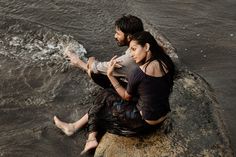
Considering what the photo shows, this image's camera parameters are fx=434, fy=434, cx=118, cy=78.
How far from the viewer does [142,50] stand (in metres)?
3.93

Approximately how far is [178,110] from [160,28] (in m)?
2.56

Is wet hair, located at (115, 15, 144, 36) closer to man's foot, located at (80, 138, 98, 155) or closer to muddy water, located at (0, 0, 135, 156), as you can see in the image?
man's foot, located at (80, 138, 98, 155)

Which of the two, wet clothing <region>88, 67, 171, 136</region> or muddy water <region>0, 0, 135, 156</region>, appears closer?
wet clothing <region>88, 67, 171, 136</region>

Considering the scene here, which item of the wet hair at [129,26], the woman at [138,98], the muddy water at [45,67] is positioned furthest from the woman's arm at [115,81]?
the muddy water at [45,67]

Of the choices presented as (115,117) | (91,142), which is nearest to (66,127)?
(91,142)

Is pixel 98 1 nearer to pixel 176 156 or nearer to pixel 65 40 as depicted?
pixel 65 40

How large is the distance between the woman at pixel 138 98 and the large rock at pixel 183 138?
0.37ft

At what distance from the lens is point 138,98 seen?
4328 millimetres

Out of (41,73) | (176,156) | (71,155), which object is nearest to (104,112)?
(71,155)

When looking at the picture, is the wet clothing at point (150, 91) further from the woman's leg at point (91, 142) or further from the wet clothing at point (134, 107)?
the woman's leg at point (91, 142)

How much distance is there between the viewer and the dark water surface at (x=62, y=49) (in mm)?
5016

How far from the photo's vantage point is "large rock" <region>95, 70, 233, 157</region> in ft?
14.0

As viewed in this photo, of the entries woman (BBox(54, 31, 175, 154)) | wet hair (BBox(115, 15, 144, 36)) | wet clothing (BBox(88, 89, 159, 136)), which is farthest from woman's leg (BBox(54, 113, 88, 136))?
wet hair (BBox(115, 15, 144, 36))

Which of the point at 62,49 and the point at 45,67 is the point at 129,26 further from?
the point at 62,49
